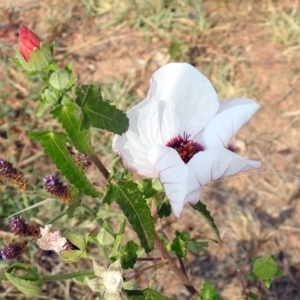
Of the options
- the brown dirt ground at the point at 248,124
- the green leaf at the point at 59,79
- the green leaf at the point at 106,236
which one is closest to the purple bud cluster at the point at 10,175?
the green leaf at the point at 106,236

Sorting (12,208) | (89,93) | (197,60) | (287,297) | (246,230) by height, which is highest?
(89,93)

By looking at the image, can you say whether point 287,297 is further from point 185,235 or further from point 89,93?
point 89,93

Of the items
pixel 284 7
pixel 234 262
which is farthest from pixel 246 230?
pixel 284 7

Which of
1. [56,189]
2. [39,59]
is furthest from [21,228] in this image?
[39,59]

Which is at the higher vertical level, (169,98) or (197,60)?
(169,98)

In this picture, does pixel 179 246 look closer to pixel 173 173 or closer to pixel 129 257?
pixel 129 257

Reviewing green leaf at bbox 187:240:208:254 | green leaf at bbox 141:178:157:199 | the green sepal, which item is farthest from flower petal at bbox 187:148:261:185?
green leaf at bbox 187:240:208:254

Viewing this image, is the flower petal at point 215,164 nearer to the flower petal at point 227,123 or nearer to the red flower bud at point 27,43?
the flower petal at point 227,123
